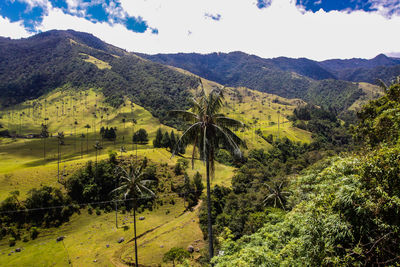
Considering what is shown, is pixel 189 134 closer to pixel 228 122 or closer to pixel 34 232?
pixel 228 122

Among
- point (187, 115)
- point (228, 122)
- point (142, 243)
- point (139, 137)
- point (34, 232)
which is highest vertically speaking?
point (187, 115)

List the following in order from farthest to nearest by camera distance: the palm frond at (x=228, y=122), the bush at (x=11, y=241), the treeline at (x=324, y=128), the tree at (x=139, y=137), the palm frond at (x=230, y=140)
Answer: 1. the treeline at (x=324, y=128)
2. the tree at (x=139, y=137)
3. the bush at (x=11, y=241)
4. the palm frond at (x=228, y=122)
5. the palm frond at (x=230, y=140)

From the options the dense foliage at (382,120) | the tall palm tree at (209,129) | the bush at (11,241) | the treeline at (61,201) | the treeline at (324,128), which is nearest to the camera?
the dense foliage at (382,120)

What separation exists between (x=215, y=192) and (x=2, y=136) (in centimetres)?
17078

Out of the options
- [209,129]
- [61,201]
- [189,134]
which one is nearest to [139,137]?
[61,201]

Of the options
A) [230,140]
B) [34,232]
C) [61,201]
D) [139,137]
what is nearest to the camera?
[230,140]

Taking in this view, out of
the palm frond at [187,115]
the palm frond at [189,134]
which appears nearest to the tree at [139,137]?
the palm frond at [187,115]

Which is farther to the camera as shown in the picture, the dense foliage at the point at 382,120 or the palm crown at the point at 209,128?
the palm crown at the point at 209,128

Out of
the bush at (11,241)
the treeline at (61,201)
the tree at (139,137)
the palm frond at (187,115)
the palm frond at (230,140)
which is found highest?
the palm frond at (187,115)

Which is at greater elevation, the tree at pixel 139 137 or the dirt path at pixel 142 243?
the tree at pixel 139 137

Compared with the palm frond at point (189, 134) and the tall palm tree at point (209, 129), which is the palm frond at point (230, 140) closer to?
the tall palm tree at point (209, 129)

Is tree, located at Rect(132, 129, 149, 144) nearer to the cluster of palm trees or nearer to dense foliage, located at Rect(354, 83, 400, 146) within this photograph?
dense foliage, located at Rect(354, 83, 400, 146)

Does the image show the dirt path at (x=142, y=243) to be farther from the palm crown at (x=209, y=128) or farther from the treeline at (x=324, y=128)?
the treeline at (x=324, y=128)

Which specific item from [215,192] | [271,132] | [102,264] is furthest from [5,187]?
[271,132]
